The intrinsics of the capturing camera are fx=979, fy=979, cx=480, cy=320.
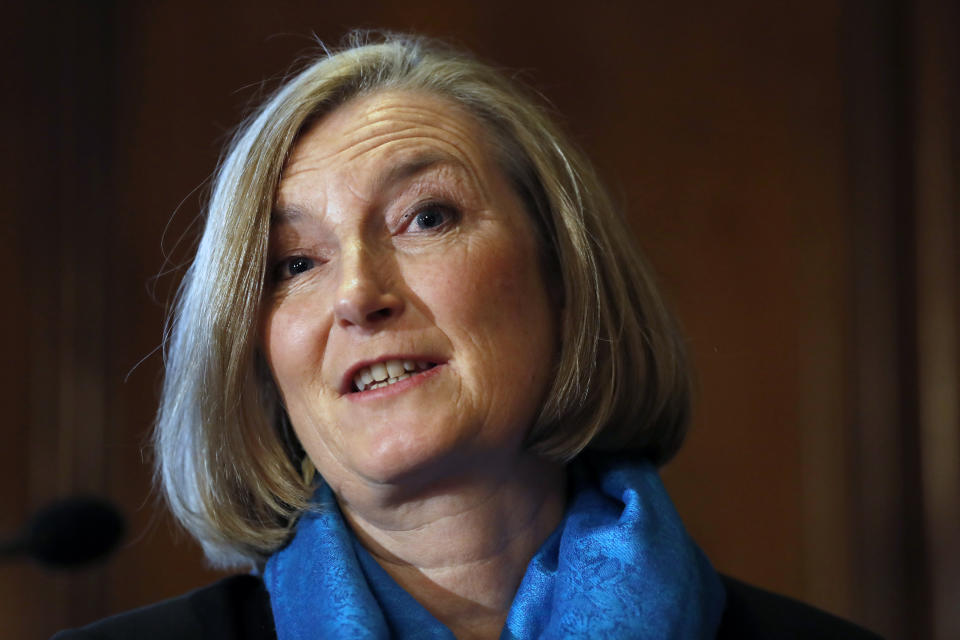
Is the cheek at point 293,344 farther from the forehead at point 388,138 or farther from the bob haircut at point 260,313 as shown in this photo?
the forehead at point 388,138

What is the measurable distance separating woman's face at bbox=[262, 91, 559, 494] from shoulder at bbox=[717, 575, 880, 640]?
44 centimetres

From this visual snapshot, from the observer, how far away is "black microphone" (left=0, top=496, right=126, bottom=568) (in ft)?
4.05

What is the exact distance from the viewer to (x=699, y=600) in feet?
4.33

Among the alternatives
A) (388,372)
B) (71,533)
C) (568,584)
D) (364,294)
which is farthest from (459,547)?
(71,533)

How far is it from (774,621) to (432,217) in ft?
2.67

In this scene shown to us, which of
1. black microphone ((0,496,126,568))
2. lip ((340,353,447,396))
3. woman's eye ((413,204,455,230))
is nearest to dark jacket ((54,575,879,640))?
black microphone ((0,496,126,568))

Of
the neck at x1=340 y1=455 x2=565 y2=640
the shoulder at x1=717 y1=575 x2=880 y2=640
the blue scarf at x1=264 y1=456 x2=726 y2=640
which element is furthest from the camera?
the shoulder at x1=717 y1=575 x2=880 y2=640

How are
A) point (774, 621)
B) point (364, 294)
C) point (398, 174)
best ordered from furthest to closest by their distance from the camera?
point (774, 621) < point (398, 174) < point (364, 294)

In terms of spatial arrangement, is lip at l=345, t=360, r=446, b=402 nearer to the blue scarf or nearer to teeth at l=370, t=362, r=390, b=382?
teeth at l=370, t=362, r=390, b=382

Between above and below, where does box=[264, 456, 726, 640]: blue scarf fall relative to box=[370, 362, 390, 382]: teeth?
below

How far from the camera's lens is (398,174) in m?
1.37

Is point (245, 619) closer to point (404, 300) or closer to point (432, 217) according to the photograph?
point (404, 300)

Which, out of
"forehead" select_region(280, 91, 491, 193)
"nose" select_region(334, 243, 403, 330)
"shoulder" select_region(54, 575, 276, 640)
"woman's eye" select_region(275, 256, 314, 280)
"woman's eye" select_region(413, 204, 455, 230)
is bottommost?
"shoulder" select_region(54, 575, 276, 640)

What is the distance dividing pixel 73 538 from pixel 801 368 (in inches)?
73.8
